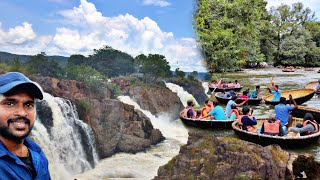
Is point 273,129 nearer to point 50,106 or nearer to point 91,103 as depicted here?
point 91,103

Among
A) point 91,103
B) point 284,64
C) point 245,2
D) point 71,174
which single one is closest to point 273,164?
point 71,174

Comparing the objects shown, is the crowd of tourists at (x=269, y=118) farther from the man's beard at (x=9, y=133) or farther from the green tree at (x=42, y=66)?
the man's beard at (x=9, y=133)

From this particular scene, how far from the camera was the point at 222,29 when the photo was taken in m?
23.5

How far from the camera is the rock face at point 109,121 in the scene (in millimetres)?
9109

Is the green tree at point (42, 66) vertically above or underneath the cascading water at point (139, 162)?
above

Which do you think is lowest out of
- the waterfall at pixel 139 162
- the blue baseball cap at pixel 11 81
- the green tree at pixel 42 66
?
the waterfall at pixel 139 162

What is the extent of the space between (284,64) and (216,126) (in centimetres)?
3311

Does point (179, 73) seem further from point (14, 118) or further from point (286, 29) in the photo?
point (286, 29)

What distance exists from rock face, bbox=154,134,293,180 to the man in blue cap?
4399mm

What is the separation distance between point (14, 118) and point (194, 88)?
15.7 m

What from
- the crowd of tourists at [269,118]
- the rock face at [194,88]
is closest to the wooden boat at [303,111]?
the crowd of tourists at [269,118]

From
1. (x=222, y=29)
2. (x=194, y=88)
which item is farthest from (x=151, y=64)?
(x=222, y=29)

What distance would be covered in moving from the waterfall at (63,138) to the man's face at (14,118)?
671cm

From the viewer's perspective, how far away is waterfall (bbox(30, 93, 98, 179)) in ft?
25.9
